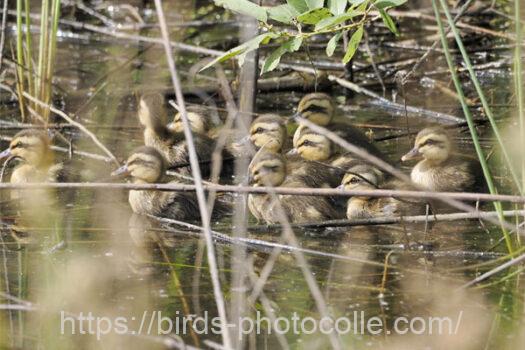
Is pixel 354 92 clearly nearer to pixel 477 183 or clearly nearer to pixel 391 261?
pixel 477 183

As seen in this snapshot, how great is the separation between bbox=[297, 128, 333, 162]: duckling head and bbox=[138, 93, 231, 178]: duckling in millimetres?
421

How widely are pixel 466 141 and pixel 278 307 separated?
2.40m

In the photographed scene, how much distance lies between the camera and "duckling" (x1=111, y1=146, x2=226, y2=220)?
495cm

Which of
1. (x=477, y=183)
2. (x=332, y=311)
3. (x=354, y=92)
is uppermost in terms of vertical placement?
(x=354, y=92)

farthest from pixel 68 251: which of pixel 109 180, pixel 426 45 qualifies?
pixel 426 45

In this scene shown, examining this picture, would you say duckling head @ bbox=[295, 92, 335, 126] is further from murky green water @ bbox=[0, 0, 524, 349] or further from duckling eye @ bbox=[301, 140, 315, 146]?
murky green water @ bbox=[0, 0, 524, 349]

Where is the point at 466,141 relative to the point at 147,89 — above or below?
below

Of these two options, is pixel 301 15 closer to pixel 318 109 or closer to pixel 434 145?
pixel 434 145

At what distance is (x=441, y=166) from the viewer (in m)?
5.23

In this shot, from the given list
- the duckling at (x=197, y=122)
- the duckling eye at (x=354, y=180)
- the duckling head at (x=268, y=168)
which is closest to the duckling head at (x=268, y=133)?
the duckling at (x=197, y=122)

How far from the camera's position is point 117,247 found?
438cm

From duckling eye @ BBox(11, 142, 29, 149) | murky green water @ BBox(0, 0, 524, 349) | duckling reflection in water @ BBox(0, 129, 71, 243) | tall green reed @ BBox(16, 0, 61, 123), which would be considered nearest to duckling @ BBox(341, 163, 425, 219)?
murky green water @ BBox(0, 0, 524, 349)

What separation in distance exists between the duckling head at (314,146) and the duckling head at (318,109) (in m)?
0.20

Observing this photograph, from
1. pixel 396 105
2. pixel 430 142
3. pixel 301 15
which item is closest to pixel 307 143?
pixel 430 142
